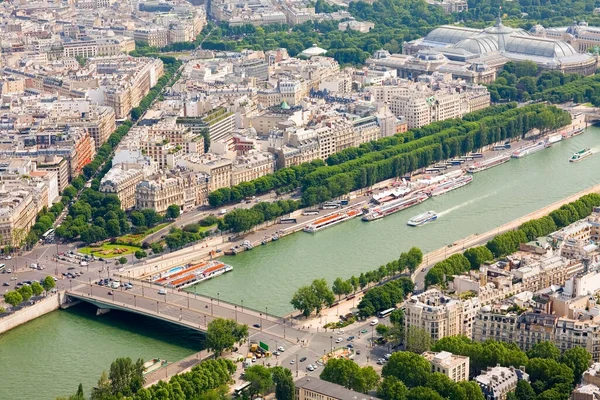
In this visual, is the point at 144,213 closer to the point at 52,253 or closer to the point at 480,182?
the point at 52,253

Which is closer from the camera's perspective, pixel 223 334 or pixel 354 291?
pixel 223 334

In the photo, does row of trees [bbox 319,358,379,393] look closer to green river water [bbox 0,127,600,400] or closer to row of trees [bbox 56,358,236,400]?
row of trees [bbox 56,358,236,400]

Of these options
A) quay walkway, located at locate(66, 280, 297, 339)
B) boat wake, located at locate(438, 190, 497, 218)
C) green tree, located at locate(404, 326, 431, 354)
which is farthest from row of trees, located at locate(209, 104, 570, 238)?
green tree, located at locate(404, 326, 431, 354)

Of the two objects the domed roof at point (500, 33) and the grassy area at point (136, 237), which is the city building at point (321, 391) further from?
the domed roof at point (500, 33)

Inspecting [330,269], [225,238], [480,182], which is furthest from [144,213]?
[480,182]

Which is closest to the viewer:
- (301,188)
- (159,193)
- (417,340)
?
(417,340)

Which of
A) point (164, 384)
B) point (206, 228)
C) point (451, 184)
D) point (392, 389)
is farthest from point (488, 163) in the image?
point (164, 384)

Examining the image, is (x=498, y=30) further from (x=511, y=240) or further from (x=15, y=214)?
(x=15, y=214)
